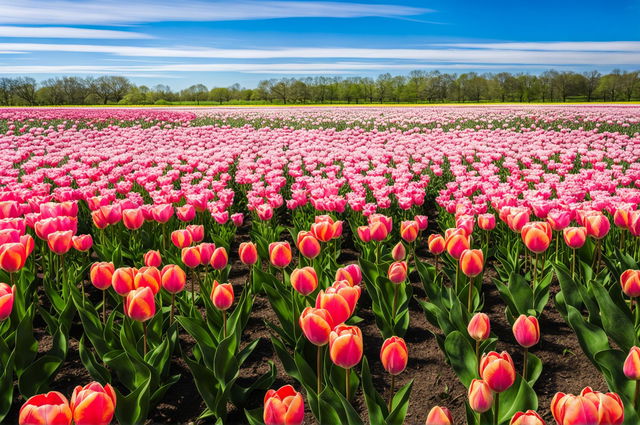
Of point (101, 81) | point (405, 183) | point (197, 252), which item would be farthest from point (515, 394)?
point (101, 81)

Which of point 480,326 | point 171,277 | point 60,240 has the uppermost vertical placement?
point 60,240

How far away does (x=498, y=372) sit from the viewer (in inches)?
72.1

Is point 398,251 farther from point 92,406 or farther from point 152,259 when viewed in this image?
point 92,406

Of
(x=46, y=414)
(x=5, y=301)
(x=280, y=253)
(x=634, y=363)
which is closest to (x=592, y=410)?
(x=634, y=363)

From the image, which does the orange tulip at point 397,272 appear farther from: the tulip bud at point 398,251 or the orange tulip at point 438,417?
the orange tulip at point 438,417

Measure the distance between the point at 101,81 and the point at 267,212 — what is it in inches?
3103

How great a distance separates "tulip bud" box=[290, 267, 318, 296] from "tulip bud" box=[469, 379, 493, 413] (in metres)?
1.12

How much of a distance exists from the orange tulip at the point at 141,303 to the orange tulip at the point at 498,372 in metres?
1.53

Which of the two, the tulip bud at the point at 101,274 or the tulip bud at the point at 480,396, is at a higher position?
the tulip bud at the point at 101,274

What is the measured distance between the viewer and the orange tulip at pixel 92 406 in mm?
1575

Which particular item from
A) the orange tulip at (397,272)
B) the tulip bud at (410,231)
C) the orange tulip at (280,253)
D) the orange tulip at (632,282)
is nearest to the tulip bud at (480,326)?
the orange tulip at (397,272)

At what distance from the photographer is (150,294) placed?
2.47 m

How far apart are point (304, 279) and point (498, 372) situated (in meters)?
1.16

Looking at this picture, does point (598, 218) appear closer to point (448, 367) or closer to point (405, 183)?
point (448, 367)
